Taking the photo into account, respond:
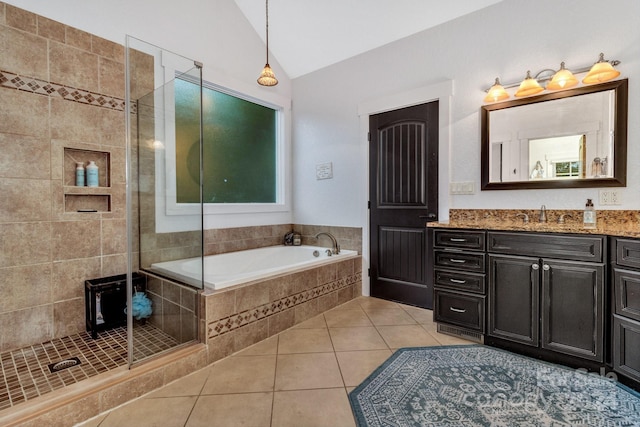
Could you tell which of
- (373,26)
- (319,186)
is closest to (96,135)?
(319,186)

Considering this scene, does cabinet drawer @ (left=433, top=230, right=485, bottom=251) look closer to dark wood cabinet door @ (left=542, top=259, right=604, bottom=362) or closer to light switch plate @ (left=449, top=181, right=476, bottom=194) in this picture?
dark wood cabinet door @ (left=542, top=259, right=604, bottom=362)

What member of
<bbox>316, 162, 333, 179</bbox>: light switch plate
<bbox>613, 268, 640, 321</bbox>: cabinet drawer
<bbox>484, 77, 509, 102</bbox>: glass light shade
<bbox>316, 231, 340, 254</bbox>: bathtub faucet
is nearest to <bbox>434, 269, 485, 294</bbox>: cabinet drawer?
<bbox>613, 268, 640, 321</bbox>: cabinet drawer

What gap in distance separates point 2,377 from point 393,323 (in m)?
2.58

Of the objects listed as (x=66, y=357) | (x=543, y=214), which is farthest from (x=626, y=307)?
(x=66, y=357)

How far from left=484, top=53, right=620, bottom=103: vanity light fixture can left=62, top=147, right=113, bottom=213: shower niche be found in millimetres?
3145

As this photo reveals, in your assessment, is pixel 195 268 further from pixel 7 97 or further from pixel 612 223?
pixel 612 223

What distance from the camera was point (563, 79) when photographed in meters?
2.11

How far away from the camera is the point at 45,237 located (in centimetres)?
212

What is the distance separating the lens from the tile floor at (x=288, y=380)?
1446 millimetres

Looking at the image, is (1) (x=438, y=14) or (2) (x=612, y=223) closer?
(2) (x=612, y=223)

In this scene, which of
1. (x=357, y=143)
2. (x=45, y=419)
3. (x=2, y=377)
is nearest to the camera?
(x=45, y=419)

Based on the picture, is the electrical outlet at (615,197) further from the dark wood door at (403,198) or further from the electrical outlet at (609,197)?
the dark wood door at (403,198)

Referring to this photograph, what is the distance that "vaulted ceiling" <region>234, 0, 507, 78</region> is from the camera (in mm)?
2748

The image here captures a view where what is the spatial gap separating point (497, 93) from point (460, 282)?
5.00 feet
